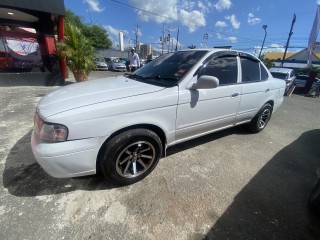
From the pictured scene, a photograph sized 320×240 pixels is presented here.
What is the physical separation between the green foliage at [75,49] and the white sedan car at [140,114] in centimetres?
596

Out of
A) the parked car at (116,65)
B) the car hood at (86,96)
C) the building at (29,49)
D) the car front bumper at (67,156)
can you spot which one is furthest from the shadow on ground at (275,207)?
the parked car at (116,65)

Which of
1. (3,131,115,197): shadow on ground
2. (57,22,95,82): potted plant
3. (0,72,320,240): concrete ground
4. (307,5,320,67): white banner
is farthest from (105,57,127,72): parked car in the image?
(3,131,115,197): shadow on ground

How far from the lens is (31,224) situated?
174 centimetres

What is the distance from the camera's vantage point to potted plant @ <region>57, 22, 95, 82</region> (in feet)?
25.2

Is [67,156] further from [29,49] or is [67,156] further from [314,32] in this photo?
[314,32]

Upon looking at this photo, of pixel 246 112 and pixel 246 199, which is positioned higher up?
pixel 246 112

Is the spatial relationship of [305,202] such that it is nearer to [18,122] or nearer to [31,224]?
[31,224]

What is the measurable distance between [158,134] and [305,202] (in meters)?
2.02

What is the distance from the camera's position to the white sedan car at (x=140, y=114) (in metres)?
1.79

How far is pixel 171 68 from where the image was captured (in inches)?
108

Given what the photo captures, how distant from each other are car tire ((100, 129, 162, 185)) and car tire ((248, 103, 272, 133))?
257cm

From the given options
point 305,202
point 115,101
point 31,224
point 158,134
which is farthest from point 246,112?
point 31,224

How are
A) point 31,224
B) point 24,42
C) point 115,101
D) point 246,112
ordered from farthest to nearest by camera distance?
point 24,42
point 246,112
point 115,101
point 31,224

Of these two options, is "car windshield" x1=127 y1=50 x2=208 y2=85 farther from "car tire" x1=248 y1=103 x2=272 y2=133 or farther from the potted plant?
the potted plant
